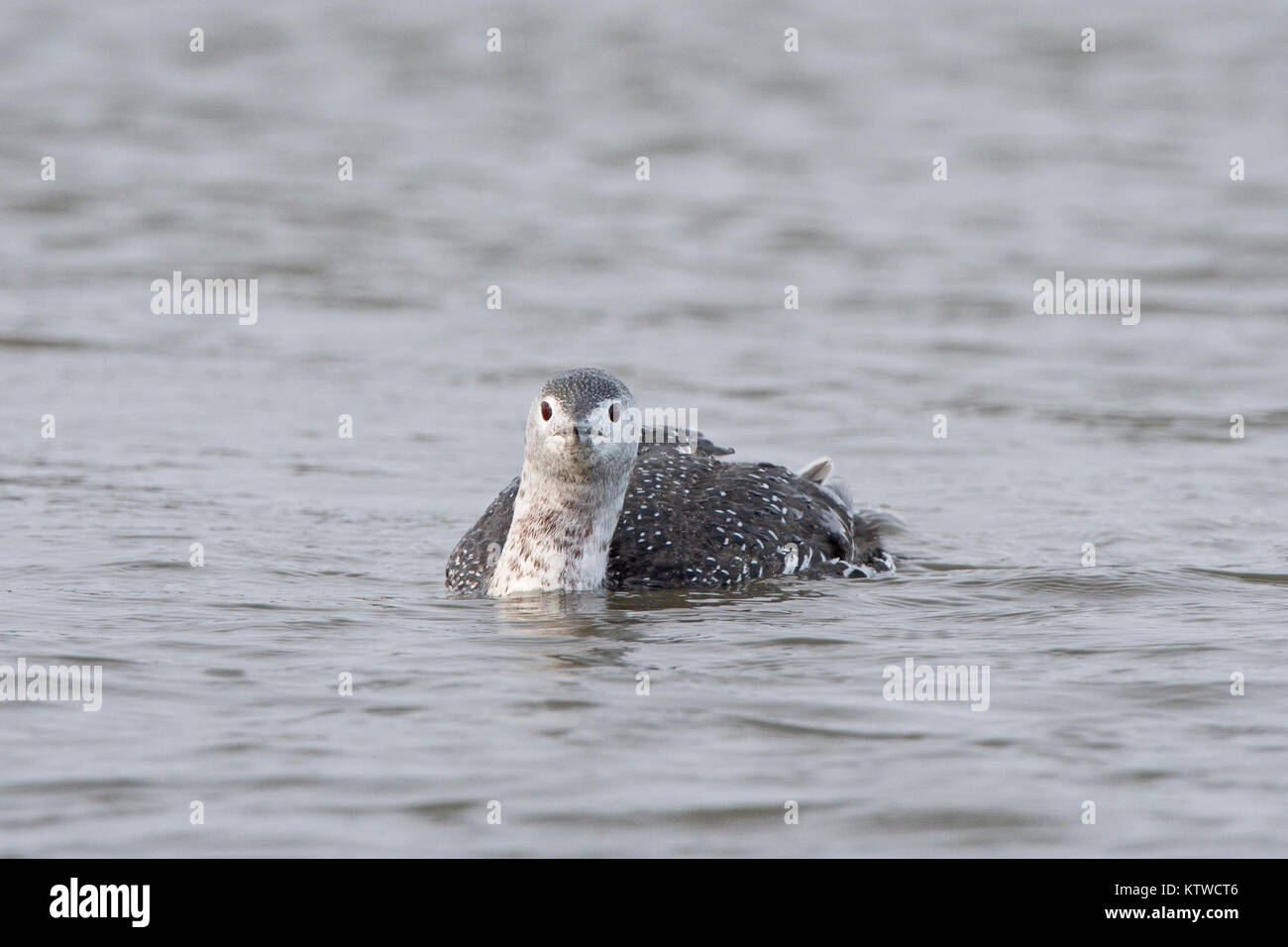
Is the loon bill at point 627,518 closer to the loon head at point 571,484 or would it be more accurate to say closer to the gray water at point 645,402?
the loon head at point 571,484

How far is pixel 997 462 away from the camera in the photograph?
11.6 metres

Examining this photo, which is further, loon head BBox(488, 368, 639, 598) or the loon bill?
the loon bill

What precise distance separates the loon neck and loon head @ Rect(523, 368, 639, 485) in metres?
0.08

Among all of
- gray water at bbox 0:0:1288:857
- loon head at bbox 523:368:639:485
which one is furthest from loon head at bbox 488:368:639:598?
gray water at bbox 0:0:1288:857

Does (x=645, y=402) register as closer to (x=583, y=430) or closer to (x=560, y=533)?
(x=560, y=533)

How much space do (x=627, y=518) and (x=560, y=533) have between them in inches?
20.7

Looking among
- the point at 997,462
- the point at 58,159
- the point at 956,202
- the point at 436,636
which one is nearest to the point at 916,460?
the point at 997,462

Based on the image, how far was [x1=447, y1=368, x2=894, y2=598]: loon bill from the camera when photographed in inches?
309

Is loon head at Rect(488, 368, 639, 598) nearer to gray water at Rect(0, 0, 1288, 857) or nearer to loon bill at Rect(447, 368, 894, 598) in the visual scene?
loon bill at Rect(447, 368, 894, 598)

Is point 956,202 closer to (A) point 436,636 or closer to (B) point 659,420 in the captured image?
(B) point 659,420

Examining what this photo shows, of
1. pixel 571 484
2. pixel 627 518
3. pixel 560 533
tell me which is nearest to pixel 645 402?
pixel 627 518

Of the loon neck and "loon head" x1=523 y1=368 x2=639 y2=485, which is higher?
"loon head" x1=523 y1=368 x2=639 y2=485

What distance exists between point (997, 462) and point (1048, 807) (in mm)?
6188

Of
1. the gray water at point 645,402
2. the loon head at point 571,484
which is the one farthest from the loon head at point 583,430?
the gray water at point 645,402
